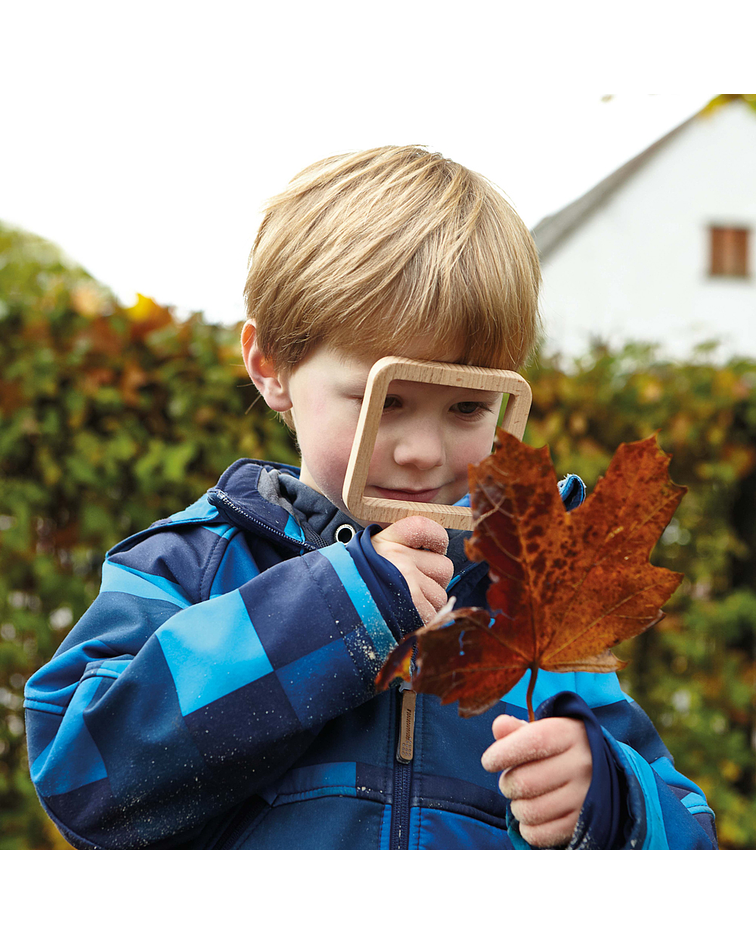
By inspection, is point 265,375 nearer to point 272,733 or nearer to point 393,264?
point 393,264

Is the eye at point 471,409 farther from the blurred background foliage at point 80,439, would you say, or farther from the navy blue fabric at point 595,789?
the blurred background foliage at point 80,439

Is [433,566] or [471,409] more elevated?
[471,409]

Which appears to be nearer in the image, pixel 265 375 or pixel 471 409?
pixel 471 409

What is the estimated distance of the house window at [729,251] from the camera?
17078 mm

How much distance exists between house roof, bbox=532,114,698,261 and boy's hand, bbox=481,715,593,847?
1555 centimetres

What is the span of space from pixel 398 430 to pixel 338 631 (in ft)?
0.98

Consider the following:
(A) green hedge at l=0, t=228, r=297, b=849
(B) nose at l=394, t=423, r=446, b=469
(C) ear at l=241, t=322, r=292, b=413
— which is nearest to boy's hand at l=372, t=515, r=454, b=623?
(B) nose at l=394, t=423, r=446, b=469

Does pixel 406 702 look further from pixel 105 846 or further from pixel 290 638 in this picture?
pixel 105 846

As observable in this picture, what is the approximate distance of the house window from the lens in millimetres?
17078

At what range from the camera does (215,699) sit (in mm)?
1018

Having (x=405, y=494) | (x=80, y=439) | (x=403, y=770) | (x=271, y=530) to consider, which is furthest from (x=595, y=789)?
(x=80, y=439)

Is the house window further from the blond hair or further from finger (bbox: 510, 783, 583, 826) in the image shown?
finger (bbox: 510, 783, 583, 826)

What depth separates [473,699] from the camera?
28.5 inches

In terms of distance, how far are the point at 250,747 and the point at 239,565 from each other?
0.34 metres
